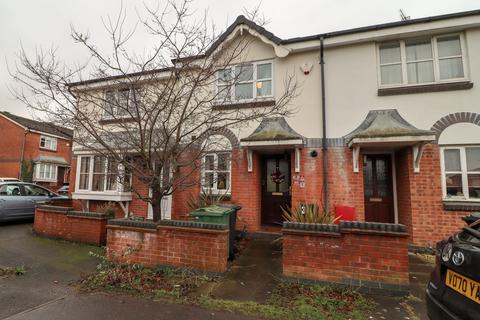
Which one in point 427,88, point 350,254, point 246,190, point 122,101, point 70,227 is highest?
point 427,88

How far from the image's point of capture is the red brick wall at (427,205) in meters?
6.26

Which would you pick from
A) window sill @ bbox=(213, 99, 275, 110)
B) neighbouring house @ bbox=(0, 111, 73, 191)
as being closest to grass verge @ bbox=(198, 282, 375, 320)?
window sill @ bbox=(213, 99, 275, 110)

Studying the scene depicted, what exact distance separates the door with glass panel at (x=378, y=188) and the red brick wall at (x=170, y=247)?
4869mm

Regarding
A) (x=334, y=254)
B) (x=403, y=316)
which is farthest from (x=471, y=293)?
(x=334, y=254)

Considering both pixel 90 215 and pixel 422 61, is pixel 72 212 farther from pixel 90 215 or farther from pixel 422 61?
pixel 422 61

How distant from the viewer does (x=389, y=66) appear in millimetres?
7141

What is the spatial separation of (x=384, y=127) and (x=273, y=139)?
2838 mm

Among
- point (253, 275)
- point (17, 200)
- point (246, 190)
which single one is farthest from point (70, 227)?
point (253, 275)

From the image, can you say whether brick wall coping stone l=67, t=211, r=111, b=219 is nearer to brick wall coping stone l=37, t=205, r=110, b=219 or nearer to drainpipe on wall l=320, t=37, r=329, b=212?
brick wall coping stone l=37, t=205, r=110, b=219

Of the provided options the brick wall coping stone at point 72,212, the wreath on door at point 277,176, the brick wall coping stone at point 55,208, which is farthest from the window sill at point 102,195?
the wreath on door at point 277,176

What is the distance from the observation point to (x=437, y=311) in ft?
7.52

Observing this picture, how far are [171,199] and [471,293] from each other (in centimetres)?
773

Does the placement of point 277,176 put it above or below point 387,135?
below

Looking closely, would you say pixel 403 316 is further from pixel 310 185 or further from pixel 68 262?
pixel 68 262
